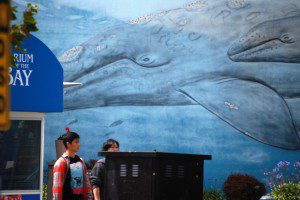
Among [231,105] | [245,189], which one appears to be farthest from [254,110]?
[245,189]

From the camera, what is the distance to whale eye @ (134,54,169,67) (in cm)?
2200

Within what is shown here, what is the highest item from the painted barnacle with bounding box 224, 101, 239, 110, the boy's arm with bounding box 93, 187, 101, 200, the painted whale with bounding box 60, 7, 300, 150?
the painted whale with bounding box 60, 7, 300, 150

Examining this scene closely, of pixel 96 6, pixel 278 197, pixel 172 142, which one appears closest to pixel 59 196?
pixel 278 197

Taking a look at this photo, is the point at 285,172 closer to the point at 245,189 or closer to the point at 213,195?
the point at 213,195

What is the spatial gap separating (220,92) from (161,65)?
1.89 metres

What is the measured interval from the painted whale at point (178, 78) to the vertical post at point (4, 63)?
58.0 feet

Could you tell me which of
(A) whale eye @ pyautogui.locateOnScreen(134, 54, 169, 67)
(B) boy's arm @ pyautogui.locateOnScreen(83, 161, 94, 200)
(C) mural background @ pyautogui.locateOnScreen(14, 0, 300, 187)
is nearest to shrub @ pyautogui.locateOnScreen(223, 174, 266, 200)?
(C) mural background @ pyautogui.locateOnScreen(14, 0, 300, 187)

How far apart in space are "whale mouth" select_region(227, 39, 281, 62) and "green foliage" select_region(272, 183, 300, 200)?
7.93 meters

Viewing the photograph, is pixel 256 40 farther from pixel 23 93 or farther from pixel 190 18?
pixel 23 93

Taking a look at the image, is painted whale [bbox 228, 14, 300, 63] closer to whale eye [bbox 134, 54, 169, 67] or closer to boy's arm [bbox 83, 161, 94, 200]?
whale eye [bbox 134, 54, 169, 67]

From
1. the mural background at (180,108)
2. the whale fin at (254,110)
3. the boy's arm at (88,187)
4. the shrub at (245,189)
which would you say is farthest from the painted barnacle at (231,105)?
the boy's arm at (88,187)

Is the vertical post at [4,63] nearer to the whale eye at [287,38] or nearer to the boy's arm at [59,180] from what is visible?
the boy's arm at [59,180]

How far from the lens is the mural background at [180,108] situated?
69.7 feet

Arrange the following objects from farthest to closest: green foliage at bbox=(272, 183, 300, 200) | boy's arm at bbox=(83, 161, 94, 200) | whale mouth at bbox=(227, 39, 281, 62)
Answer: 1. whale mouth at bbox=(227, 39, 281, 62)
2. green foliage at bbox=(272, 183, 300, 200)
3. boy's arm at bbox=(83, 161, 94, 200)
